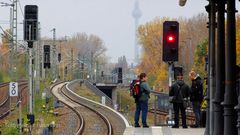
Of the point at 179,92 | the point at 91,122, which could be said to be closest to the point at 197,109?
the point at 179,92

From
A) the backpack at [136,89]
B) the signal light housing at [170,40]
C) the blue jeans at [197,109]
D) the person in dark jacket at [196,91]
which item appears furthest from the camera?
the blue jeans at [197,109]

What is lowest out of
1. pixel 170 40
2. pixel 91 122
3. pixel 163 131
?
pixel 91 122

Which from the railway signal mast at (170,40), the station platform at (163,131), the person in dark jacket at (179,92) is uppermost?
the railway signal mast at (170,40)

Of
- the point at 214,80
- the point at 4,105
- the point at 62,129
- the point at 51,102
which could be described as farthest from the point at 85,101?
the point at 214,80

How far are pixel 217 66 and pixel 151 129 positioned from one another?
4.96 m

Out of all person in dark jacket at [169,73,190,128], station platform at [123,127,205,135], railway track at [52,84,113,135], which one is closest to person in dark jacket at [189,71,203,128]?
person in dark jacket at [169,73,190,128]

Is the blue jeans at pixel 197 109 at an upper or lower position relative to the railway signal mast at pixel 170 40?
lower

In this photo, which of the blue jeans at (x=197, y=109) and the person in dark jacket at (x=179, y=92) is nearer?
the person in dark jacket at (x=179, y=92)

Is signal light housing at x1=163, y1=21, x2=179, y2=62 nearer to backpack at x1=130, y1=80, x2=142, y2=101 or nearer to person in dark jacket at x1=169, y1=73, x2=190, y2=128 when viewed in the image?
person in dark jacket at x1=169, y1=73, x2=190, y2=128

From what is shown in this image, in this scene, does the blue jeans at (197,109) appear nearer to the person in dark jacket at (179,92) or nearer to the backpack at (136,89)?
the person in dark jacket at (179,92)

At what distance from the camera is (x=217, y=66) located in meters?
11.2

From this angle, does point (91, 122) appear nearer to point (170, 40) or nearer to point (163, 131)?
point (163, 131)

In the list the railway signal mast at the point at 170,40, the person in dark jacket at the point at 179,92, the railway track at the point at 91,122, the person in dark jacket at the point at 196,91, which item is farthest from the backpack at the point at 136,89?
the railway track at the point at 91,122

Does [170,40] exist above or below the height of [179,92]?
above
